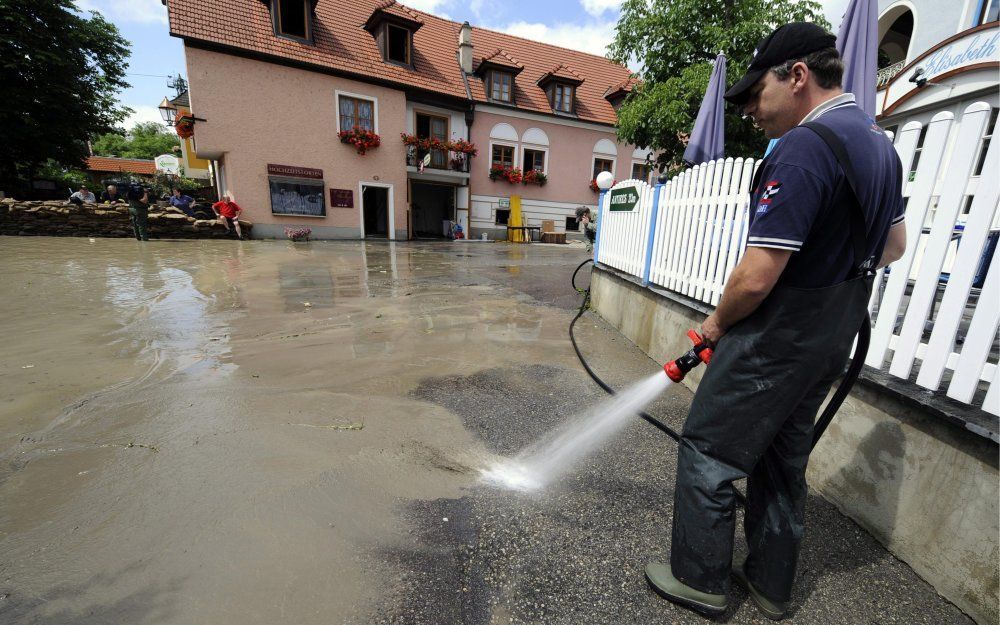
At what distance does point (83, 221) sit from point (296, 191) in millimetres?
6233

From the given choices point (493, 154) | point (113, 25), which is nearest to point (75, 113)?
point (113, 25)

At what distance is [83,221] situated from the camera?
13.1m

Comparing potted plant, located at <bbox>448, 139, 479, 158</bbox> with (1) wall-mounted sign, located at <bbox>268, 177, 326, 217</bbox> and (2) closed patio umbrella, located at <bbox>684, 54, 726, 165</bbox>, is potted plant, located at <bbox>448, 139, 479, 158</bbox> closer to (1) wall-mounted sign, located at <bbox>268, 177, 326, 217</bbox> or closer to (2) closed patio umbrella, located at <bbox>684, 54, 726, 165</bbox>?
(1) wall-mounted sign, located at <bbox>268, 177, 326, 217</bbox>

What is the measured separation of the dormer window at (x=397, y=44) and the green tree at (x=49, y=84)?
15.3 meters

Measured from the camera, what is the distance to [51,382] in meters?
3.16

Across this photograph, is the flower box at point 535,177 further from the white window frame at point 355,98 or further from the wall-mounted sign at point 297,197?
the wall-mounted sign at point 297,197

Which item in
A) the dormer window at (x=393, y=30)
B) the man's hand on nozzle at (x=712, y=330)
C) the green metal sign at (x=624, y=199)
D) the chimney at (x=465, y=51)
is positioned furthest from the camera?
the chimney at (x=465, y=51)

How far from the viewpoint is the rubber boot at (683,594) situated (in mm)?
1603

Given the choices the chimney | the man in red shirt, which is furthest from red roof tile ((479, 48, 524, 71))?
the man in red shirt

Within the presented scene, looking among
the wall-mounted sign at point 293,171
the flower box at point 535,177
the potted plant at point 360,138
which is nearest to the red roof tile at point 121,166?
the wall-mounted sign at point 293,171

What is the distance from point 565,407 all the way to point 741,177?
226 centimetres

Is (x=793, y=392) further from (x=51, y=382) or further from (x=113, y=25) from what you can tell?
(x=113, y=25)

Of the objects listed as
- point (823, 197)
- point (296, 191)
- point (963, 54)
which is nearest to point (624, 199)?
point (823, 197)

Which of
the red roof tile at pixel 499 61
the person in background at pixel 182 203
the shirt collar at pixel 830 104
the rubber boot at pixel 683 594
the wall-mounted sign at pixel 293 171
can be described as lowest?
the rubber boot at pixel 683 594
